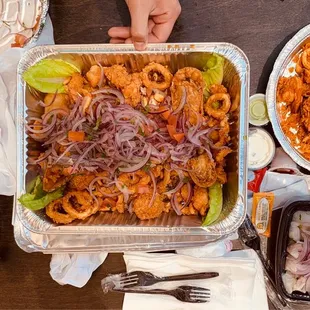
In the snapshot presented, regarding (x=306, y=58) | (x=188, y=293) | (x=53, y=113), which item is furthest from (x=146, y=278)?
(x=306, y=58)

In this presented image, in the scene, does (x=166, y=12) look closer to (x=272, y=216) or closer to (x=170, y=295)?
(x=272, y=216)

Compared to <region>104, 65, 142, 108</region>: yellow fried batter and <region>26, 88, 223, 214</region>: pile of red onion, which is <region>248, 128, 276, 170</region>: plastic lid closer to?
<region>26, 88, 223, 214</region>: pile of red onion

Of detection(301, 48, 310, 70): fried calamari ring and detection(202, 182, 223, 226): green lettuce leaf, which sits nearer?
detection(202, 182, 223, 226): green lettuce leaf

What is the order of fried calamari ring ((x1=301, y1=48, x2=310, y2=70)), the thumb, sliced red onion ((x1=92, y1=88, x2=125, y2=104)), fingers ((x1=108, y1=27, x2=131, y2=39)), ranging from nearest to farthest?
the thumb, sliced red onion ((x1=92, y1=88, x2=125, y2=104)), fingers ((x1=108, y1=27, x2=131, y2=39)), fried calamari ring ((x1=301, y1=48, x2=310, y2=70))

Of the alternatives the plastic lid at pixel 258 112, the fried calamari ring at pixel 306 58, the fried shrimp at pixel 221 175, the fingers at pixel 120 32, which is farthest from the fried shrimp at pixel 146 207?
the fried calamari ring at pixel 306 58

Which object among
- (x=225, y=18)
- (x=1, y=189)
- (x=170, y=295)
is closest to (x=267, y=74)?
(x=225, y=18)

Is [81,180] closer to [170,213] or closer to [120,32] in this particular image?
[170,213]

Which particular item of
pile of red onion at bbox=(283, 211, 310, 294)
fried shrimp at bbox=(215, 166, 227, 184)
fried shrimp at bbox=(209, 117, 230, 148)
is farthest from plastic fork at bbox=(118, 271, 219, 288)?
fried shrimp at bbox=(209, 117, 230, 148)

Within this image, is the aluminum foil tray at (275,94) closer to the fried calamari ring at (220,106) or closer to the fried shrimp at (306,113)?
the fried shrimp at (306,113)
